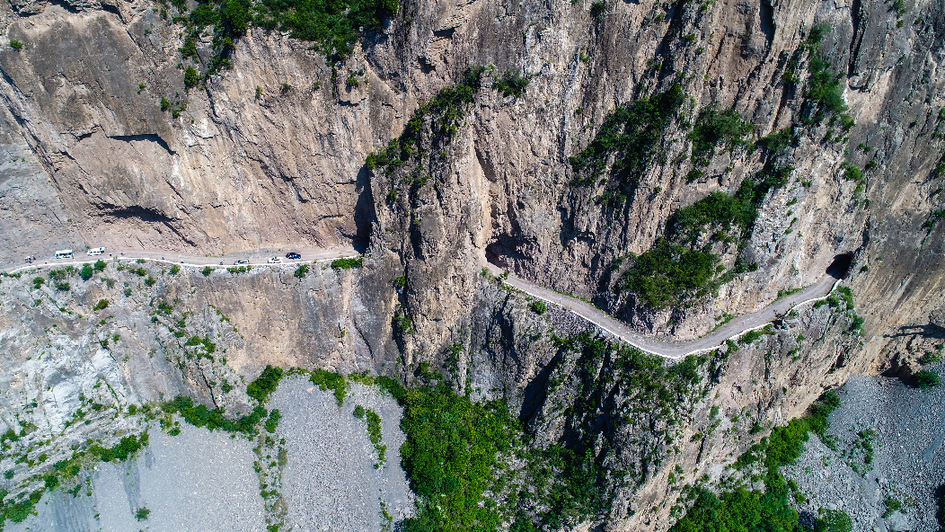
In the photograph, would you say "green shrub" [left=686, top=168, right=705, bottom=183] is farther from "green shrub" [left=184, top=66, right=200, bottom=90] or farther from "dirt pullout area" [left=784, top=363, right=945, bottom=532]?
"green shrub" [left=184, top=66, right=200, bottom=90]

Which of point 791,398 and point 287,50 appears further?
point 791,398

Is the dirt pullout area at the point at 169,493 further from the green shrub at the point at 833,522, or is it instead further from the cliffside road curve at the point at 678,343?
the green shrub at the point at 833,522

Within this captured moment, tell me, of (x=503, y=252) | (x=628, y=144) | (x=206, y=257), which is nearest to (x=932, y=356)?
(x=628, y=144)

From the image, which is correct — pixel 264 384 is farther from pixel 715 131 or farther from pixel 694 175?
pixel 715 131

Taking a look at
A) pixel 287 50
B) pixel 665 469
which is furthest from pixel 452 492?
pixel 287 50

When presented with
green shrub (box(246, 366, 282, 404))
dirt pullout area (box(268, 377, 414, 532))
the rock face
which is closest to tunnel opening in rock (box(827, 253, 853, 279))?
the rock face

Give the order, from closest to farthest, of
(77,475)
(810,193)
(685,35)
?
(685,35) < (77,475) < (810,193)

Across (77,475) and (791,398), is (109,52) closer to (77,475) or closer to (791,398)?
(77,475)
